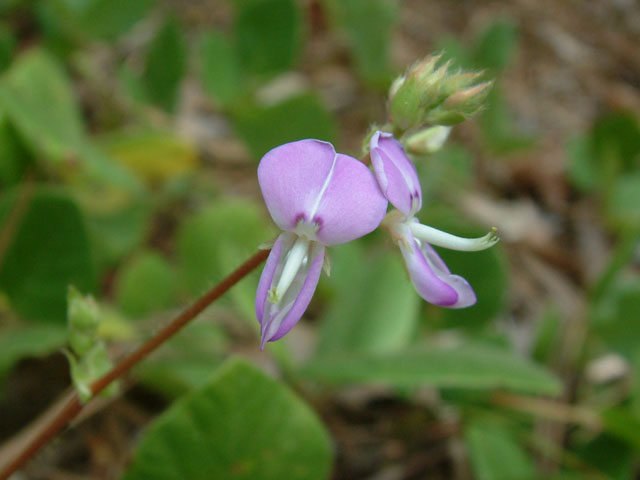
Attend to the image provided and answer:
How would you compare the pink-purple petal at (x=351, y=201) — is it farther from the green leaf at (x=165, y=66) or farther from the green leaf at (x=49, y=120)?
the green leaf at (x=165, y=66)

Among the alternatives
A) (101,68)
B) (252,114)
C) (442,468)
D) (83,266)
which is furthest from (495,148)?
(83,266)

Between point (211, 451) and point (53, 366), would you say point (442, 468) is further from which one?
point (53, 366)

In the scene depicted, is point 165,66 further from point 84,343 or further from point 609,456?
point 609,456

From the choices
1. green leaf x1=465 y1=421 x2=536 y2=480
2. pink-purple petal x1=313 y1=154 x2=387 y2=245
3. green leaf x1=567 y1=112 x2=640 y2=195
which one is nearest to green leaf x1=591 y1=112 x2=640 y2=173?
green leaf x1=567 y1=112 x2=640 y2=195

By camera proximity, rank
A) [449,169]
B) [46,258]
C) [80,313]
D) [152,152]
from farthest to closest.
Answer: [449,169] < [152,152] < [46,258] < [80,313]

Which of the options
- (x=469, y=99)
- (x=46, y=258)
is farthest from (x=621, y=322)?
(x=46, y=258)
